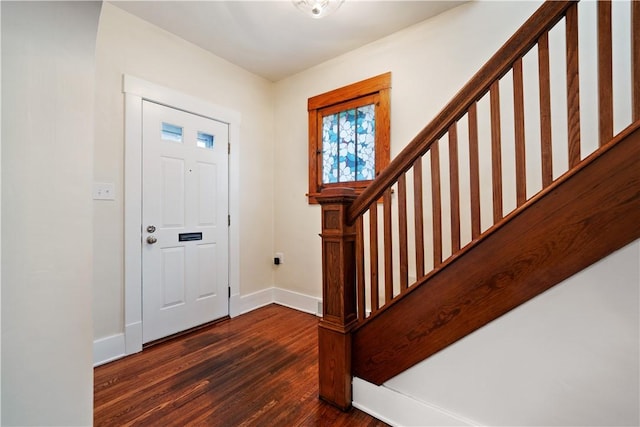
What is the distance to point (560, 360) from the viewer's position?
979 mm

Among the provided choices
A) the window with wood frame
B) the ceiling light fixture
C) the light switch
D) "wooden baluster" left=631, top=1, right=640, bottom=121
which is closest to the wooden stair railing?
"wooden baluster" left=631, top=1, right=640, bottom=121

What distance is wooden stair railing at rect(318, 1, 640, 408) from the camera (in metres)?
0.93

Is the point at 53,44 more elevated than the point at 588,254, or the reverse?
the point at 53,44

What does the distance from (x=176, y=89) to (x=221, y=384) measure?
2.41 m

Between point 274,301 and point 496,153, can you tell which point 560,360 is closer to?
point 496,153

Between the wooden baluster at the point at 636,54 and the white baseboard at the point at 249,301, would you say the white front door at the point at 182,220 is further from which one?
the wooden baluster at the point at 636,54

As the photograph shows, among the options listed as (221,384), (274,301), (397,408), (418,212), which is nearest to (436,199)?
(418,212)

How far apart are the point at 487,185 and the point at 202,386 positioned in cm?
237

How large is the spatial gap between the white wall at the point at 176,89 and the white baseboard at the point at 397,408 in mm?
1861

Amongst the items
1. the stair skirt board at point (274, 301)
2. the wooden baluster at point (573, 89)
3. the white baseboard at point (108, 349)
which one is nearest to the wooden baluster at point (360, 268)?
the wooden baluster at point (573, 89)

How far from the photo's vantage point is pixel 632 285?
0.86 metres

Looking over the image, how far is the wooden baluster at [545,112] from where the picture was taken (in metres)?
1.00

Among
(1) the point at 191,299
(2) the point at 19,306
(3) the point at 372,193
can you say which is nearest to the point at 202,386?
(1) the point at 191,299

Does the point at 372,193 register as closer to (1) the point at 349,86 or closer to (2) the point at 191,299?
(1) the point at 349,86
